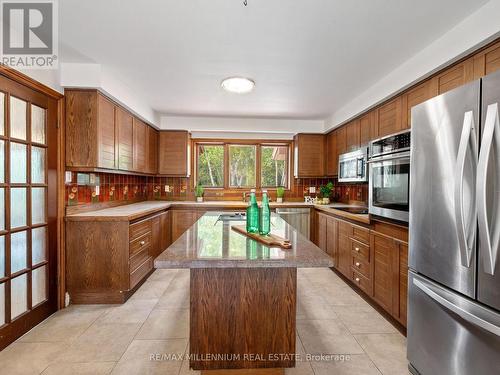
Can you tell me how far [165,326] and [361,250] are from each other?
211 cm

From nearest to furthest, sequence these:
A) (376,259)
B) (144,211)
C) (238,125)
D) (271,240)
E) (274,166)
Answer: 1. (271,240)
2. (376,259)
3. (144,211)
4. (238,125)
5. (274,166)

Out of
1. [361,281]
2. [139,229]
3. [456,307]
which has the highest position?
[139,229]

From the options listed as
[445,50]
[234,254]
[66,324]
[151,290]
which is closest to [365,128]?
[445,50]

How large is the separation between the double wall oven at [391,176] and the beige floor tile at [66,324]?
2820mm

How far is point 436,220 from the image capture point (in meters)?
1.50

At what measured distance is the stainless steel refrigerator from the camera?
3.89 ft

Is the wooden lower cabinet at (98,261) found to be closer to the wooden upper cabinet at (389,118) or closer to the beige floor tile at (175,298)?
the beige floor tile at (175,298)

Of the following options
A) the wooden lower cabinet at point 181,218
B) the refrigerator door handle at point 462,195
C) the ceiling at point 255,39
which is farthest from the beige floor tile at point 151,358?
the ceiling at point 255,39

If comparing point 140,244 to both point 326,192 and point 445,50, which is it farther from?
point 445,50

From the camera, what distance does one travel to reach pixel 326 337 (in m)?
2.13

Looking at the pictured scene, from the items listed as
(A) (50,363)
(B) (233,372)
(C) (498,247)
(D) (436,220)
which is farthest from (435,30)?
(A) (50,363)

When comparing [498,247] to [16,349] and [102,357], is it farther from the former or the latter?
[16,349]

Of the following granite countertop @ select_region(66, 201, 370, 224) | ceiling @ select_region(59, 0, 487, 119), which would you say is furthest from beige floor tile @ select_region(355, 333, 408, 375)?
ceiling @ select_region(59, 0, 487, 119)

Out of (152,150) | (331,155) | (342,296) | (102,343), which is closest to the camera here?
(102,343)
